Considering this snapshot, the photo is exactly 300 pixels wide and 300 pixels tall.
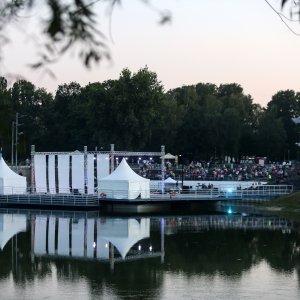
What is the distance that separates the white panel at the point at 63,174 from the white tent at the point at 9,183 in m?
3.16

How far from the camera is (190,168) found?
6550 centimetres

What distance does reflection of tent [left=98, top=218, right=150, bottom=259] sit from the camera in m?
29.7

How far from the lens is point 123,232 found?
3381 centimetres

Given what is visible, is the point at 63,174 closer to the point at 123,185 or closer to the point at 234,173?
the point at 123,185

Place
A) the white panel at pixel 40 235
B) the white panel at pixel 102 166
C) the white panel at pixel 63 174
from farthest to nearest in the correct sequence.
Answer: the white panel at pixel 63 174, the white panel at pixel 102 166, the white panel at pixel 40 235

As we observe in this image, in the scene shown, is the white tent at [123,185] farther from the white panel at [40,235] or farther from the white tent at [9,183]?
the white tent at [9,183]

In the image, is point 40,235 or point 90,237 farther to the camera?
point 40,235

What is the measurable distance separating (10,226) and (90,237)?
22.3 ft

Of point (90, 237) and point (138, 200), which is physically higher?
point (138, 200)

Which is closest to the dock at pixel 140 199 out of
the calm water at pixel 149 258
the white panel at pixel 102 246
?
the calm water at pixel 149 258

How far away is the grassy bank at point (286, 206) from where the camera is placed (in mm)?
41569

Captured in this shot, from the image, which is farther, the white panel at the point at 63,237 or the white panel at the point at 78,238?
the white panel at the point at 63,237

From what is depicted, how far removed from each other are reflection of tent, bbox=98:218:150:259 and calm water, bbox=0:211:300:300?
0.05m

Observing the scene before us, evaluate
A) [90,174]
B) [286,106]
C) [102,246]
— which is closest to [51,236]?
[102,246]
